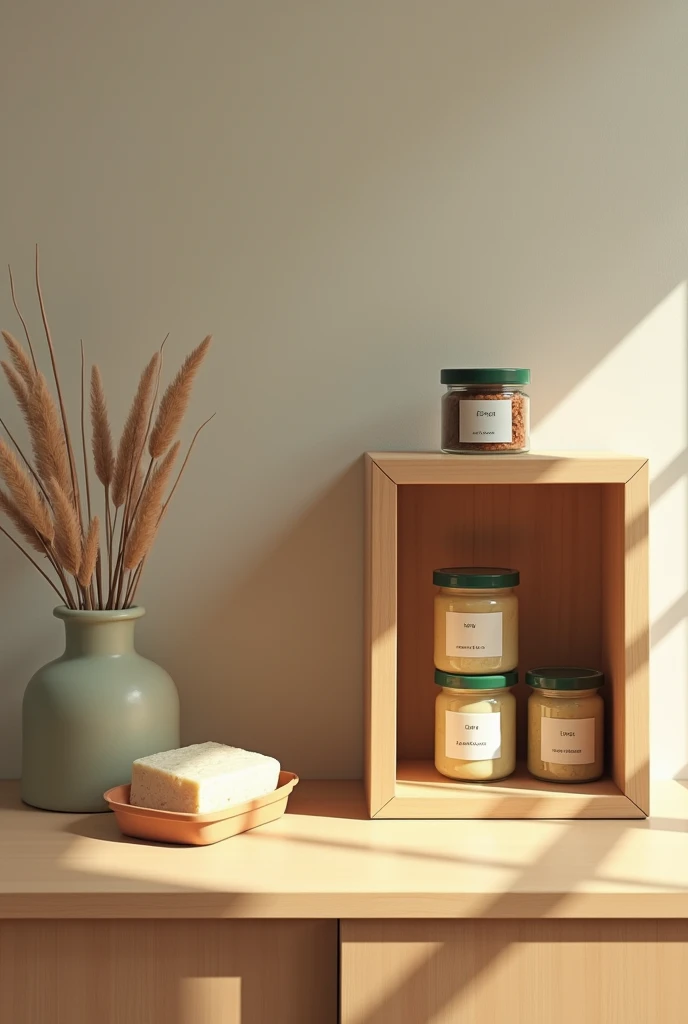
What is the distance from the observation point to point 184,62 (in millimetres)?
1441

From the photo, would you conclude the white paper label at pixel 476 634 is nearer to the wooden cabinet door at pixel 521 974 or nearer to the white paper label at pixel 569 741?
the white paper label at pixel 569 741

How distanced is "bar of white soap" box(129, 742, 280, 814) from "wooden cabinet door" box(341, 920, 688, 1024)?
0.23m

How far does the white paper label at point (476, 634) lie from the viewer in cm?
135

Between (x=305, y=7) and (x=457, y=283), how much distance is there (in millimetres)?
402

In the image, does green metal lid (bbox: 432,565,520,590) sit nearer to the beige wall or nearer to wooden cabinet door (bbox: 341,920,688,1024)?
the beige wall

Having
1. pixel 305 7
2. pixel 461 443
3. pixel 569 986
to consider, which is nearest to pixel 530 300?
pixel 461 443

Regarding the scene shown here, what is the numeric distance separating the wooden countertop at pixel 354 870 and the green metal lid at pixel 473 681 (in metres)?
0.16

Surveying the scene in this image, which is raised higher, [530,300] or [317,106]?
[317,106]

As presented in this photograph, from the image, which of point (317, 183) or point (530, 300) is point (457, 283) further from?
point (317, 183)

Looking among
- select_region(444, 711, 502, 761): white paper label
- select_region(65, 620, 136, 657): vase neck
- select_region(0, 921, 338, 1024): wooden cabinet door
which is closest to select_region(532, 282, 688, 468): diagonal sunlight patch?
select_region(444, 711, 502, 761): white paper label

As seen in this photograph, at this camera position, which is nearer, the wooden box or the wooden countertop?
the wooden countertop

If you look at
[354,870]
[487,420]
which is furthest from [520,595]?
[354,870]

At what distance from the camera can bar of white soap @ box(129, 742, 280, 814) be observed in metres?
1.22

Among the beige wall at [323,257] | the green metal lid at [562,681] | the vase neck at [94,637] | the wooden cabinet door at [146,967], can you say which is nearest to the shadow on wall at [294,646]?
the beige wall at [323,257]
